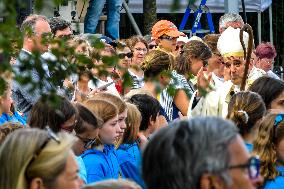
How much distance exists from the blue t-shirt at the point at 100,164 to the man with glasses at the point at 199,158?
290 centimetres

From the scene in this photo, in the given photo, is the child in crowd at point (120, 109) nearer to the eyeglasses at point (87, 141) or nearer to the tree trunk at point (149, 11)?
the eyeglasses at point (87, 141)

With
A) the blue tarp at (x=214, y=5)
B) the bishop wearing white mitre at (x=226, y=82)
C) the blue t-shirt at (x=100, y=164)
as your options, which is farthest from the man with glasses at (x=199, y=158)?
the blue tarp at (x=214, y=5)

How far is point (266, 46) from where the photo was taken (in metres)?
12.3

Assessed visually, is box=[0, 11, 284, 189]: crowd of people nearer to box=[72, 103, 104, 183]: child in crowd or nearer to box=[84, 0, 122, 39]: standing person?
box=[72, 103, 104, 183]: child in crowd

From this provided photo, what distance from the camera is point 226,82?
27.2ft

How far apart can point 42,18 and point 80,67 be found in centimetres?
468

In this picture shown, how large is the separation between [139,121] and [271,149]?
1.71 m

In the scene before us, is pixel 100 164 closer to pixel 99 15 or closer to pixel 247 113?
pixel 247 113

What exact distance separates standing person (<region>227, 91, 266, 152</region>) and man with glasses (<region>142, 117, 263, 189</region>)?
2611mm

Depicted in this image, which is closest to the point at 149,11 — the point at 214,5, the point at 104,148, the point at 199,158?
the point at 214,5

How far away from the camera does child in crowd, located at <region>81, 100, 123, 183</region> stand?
245 inches

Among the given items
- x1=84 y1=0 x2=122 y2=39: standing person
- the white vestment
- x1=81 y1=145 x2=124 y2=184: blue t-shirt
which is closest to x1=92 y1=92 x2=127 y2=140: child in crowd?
x1=81 y1=145 x2=124 y2=184: blue t-shirt

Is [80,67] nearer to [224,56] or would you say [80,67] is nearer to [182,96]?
[182,96]

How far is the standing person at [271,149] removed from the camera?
522cm
